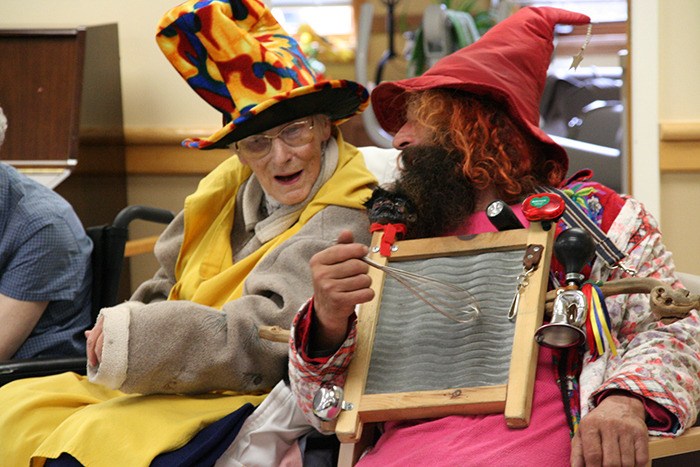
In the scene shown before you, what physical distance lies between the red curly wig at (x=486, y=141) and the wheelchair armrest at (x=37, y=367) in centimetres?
96

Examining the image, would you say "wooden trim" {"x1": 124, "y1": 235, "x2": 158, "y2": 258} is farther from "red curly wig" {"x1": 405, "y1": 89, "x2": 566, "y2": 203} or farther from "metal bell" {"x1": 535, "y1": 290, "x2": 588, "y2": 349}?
"metal bell" {"x1": 535, "y1": 290, "x2": 588, "y2": 349}

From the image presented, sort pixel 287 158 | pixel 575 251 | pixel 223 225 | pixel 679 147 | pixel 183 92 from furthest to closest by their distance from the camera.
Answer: pixel 183 92 → pixel 679 147 → pixel 223 225 → pixel 287 158 → pixel 575 251

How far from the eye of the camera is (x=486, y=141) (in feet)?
6.65

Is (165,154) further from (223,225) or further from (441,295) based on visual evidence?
(441,295)

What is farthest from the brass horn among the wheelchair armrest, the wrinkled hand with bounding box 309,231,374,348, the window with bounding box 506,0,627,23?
the window with bounding box 506,0,627,23

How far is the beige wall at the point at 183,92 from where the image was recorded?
3617mm

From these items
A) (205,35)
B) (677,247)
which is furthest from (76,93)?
(677,247)

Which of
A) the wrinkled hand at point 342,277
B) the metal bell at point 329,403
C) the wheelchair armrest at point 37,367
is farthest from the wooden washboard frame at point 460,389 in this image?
the wheelchair armrest at point 37,367

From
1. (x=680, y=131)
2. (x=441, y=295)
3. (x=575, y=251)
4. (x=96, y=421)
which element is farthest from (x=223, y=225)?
(x=680, y=131)

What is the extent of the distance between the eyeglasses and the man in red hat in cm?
17

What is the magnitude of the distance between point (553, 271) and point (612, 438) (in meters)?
0.40

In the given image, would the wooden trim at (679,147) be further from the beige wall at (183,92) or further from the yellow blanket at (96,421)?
the yellow blanket at (96,421)

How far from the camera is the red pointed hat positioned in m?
2.02

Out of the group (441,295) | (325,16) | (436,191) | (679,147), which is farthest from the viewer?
(325,16)
